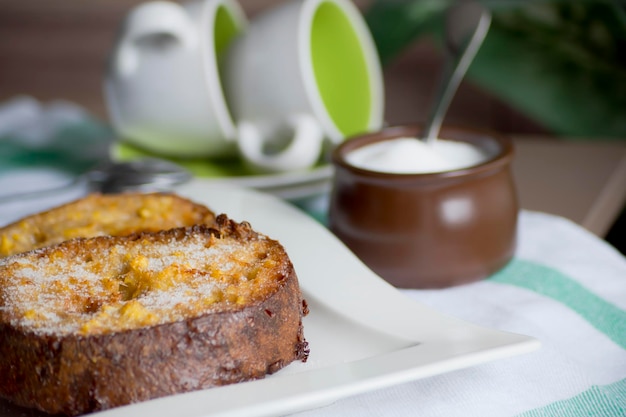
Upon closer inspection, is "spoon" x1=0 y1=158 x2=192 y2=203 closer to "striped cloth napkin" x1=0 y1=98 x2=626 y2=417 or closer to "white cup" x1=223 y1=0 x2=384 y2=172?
"striped cloth napkin" x1=0 y1=98 x2=626 y2=417

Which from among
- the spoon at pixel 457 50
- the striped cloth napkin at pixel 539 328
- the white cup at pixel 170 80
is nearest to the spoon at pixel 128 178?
the striped cloth napkin at pixel 539 328

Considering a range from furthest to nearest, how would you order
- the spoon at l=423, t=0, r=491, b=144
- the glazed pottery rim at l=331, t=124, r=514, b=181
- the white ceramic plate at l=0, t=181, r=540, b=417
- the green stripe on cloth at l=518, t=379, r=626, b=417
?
the spoon at l=423, t=0, r=491, b=144
the glazed pottery rim at l=331, t=124, r=514, b=181
the green stripe on cloth at l=518, t=379, r=626, b=417
the white ceramic plate at l=0, t=181, r=540, b=417

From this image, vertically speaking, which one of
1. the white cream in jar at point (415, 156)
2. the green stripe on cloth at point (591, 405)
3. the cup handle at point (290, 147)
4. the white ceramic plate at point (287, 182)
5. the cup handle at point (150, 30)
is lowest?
the white ceramic plate at point (287, 182)

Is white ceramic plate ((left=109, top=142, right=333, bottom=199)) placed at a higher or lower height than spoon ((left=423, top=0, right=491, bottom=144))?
lower

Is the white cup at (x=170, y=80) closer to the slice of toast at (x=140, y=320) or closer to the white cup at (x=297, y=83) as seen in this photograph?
the white cup at (x=297, y=83)

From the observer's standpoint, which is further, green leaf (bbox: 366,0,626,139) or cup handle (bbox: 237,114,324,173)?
green leaf (bbox: 366,0,626,139)

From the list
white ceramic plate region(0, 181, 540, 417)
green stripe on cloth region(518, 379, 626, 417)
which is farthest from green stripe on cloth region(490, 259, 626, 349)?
white ceramic plate region(0, 181, 540, 417)

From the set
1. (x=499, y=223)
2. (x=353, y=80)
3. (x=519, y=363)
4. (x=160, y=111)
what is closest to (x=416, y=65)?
(x=353, y=80)

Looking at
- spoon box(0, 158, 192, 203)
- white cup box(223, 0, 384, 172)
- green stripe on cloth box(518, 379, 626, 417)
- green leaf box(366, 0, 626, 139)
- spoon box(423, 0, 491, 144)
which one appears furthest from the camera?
green leaf box(366, 0, 626, 139)
